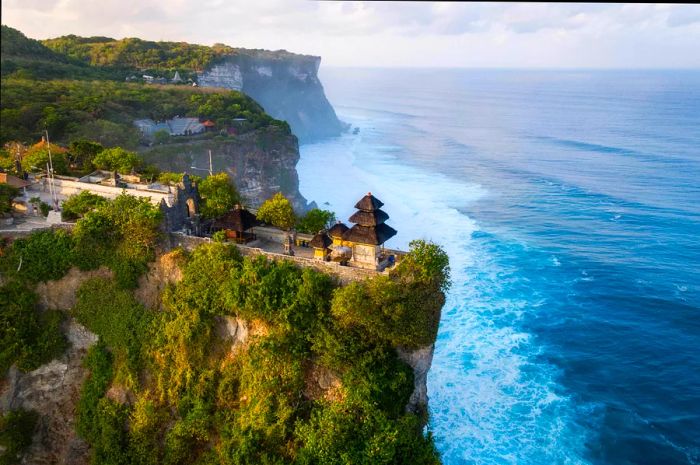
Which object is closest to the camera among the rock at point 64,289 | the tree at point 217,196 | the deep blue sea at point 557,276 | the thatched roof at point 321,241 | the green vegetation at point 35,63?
the thatched roof at point 321,241

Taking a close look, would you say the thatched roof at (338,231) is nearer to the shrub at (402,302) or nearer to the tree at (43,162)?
the shrub at (402,302)

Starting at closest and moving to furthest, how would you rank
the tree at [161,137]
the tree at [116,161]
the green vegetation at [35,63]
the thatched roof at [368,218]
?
1. the thatched roof at [368,218]
2. the tree at [116,161]
3. the tree at [161,137]
4. the green vegetation at [35,63]

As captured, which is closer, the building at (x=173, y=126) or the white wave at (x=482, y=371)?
the white wave at (x=482, y=371)

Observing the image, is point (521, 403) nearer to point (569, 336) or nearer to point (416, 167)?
point (569, 336)

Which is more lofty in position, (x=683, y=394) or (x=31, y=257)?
(x=31, y=257)

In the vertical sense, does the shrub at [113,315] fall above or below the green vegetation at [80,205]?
below

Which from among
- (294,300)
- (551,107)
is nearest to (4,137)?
(294,300)

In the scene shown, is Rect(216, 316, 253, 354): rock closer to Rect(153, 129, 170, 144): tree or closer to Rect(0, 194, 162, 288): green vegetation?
Rect(0, 194, 162, 288): green vegetation

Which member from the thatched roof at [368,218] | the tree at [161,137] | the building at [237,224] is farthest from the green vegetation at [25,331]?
the tree at [161,137]
